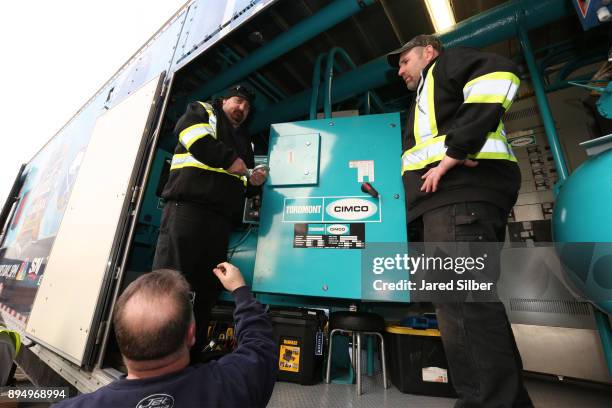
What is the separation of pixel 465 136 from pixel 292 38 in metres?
1.94

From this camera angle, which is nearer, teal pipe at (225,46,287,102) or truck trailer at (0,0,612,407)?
truck trailer at (0,0,612,407)

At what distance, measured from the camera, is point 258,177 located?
2129 millimetres

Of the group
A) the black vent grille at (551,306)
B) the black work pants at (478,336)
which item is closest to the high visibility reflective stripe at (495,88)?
the black work pants at (478,336)

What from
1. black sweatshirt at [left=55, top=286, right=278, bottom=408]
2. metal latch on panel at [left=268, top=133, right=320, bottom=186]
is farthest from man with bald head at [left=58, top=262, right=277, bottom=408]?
metal latch on panel at [left=268, top=133, right=320, bottom=186]

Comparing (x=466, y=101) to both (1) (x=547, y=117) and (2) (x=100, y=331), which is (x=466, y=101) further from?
(2) (x=100, y=331)

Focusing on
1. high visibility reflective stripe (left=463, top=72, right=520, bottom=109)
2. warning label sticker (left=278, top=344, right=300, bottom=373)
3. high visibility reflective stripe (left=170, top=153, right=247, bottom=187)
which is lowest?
warning label sticker (left=278, top=344, right=300, bottom=373)

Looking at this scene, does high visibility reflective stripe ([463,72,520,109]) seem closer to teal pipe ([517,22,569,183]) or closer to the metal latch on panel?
teal pipe ([517,22,569,183])

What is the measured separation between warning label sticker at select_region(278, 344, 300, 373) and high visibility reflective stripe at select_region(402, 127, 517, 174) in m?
1.43

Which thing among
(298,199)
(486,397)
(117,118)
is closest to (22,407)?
(117,118)

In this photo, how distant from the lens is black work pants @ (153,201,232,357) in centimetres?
168

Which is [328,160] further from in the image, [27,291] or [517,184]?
[27,291]

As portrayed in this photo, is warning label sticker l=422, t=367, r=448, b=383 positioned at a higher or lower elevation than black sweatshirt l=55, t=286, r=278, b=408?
lower

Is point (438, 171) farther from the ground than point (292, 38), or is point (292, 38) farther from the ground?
point (292, 38)

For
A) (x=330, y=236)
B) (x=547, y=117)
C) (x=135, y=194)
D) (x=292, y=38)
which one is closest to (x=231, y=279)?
(x=330, y=236)
